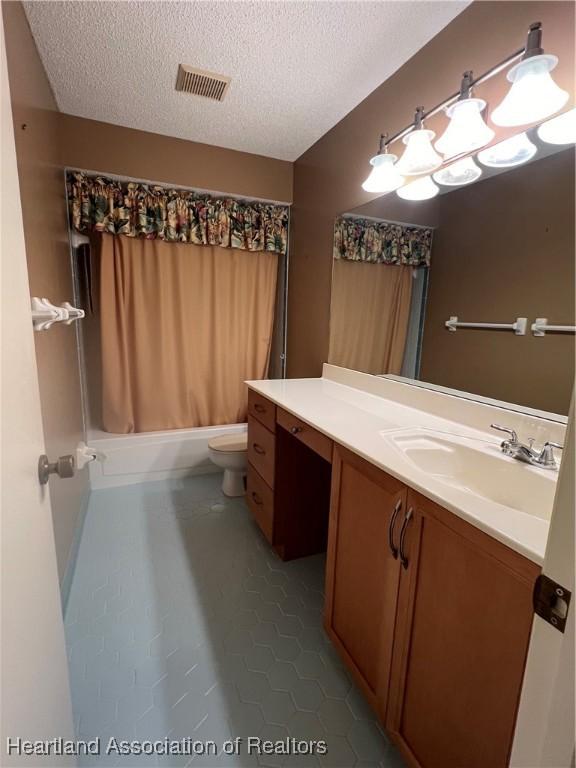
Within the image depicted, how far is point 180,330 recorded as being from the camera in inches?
112

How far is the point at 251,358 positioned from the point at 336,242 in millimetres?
1223

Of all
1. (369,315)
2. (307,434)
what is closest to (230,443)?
(307,434)

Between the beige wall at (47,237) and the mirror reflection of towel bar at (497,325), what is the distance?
1678 mm

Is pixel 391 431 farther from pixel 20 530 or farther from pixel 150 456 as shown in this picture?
pixel 150 456

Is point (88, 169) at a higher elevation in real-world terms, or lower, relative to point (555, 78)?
higher

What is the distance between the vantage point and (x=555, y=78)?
1090 millimetres

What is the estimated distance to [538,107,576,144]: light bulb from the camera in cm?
106

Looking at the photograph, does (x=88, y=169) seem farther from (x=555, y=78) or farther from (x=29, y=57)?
(x=555, y=78)

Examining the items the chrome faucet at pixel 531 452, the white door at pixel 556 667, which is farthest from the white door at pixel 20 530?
the chrome faucet at pixel 531 452

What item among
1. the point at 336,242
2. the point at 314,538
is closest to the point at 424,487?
the point at 314,538

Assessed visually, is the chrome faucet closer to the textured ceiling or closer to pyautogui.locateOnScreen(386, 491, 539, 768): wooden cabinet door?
pyautogui.locateOnScreen(386, 491, 539, 768): wooden cabinet door

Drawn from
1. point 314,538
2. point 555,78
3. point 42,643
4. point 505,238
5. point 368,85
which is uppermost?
point 368,85

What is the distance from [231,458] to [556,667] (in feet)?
6.89

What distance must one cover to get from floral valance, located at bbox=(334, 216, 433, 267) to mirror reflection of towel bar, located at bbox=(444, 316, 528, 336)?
12.3 inches
